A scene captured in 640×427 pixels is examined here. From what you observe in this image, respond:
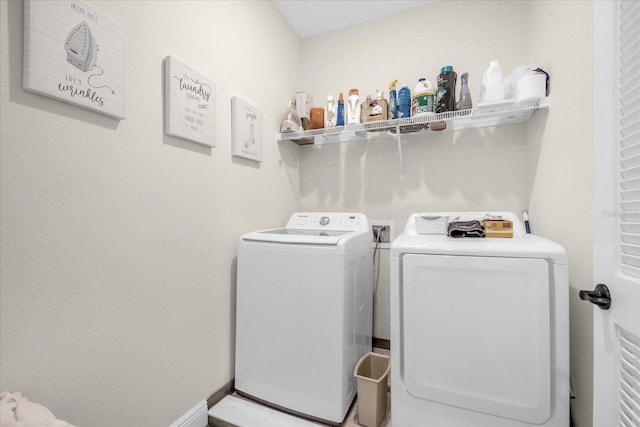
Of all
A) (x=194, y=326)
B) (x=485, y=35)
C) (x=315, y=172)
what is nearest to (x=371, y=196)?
(x=315, y=172)

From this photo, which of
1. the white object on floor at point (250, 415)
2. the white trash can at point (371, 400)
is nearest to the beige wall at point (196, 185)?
the white object on floor at point (250, 415)

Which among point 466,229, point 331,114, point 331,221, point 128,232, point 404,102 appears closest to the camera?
point 128,232

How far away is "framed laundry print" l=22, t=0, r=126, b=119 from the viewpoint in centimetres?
85

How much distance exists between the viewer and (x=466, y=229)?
136 centimetres

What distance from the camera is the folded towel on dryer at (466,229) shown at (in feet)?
4.40

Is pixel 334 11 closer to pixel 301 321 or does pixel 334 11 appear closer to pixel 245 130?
pixel 245 130

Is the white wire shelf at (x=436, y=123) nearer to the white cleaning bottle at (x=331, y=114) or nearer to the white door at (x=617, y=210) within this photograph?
the white cleaning bottle at (x=331, y=114)

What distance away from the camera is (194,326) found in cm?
143

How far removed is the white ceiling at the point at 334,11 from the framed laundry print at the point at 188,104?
1136 millimetres

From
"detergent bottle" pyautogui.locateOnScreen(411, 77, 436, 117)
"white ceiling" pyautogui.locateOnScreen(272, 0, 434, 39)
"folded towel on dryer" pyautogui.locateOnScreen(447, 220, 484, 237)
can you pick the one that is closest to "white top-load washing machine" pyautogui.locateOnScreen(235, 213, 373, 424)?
"folded towel on dryer" pyautogui.locateOnScreen(447, 220, 484, 237)

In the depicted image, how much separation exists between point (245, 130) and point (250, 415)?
1603 mm

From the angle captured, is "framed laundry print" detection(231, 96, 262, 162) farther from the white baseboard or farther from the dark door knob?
the dark door knob

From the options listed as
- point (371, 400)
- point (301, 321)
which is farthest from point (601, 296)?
point (301, 321)

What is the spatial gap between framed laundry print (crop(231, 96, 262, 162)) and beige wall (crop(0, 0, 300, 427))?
50 mm
